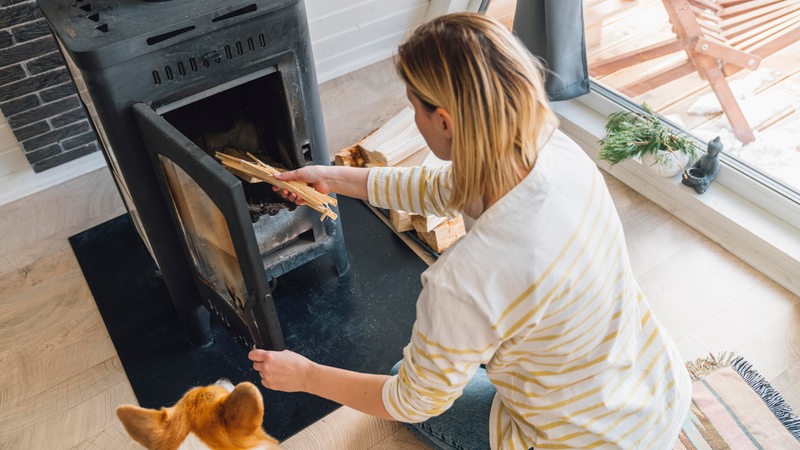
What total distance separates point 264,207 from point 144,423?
30.3 inches

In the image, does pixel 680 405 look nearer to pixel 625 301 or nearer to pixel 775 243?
pixel 625 301

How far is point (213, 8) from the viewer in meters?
1.30

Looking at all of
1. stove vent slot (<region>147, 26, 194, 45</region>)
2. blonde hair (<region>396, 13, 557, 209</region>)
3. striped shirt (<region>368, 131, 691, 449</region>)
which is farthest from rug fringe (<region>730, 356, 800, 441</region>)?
stove vent slot (<region>147, 26, 194, 45</region>)

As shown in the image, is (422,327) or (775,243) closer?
(422,327)

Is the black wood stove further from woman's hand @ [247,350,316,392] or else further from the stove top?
woman's hand @ [247,350,316,392]

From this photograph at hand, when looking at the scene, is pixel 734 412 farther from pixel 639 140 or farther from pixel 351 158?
pixel 351 158

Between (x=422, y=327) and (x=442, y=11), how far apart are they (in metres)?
1.85

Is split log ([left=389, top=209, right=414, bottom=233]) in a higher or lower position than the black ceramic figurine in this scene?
lower

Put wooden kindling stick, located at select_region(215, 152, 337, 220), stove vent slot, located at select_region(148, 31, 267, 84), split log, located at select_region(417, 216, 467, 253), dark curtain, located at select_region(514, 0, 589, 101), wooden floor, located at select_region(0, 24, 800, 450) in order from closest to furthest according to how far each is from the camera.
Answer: stove vent slot, located at select_region(148, 31, 267, 84) < wooden kindling stick, located at select_region(215, 152, 337, 220) < wooden floor, located at select_region(0, 24, 800, 450) < dark curtain, located at select_region(514, 0, 589, 101) < split log, located at select_region(417, 216, 467, 253)

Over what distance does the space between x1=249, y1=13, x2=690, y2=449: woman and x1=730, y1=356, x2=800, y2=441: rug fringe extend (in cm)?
55

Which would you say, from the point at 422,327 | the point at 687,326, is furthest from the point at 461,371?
the point at 687,326

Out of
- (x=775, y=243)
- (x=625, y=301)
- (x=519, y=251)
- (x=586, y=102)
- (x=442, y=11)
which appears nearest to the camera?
(x=519, y=251)

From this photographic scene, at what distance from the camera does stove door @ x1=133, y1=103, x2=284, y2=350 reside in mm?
1159

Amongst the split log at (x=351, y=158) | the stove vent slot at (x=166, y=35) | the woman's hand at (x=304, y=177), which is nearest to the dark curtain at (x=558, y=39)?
the split log at (x=351, y=158)
